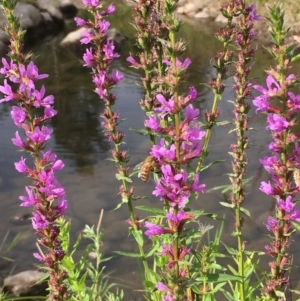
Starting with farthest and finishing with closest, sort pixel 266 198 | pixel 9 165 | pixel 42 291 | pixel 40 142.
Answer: pixel 9 165 < pixel 266 198 < pixel 42 291 < pixel 40 142

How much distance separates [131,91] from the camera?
562 inches

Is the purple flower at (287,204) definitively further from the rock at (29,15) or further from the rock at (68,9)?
the rock at (68,9)

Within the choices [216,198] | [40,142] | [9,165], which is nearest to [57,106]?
[9,165]

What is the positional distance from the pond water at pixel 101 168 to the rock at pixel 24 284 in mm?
755

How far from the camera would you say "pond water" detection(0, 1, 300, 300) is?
755cm

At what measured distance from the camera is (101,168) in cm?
998

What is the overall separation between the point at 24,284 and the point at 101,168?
4024mm

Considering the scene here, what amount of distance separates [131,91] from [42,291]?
8641mm

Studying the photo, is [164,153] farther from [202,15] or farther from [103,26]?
[202,15]

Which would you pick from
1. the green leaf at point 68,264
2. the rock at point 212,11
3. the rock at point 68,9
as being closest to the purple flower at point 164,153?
the green leaf at point 68,264

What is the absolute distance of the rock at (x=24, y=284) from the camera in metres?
6.12

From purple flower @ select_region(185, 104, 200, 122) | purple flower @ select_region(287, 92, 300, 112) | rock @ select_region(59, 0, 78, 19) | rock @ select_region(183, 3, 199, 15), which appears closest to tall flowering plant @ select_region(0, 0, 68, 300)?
purple flower @ select_region(185, 104, 200, 122)

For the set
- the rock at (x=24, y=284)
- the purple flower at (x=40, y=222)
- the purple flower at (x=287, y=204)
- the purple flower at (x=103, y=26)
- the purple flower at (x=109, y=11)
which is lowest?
the rock at (x=24, y=284)

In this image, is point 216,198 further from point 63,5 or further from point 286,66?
point 63,5
